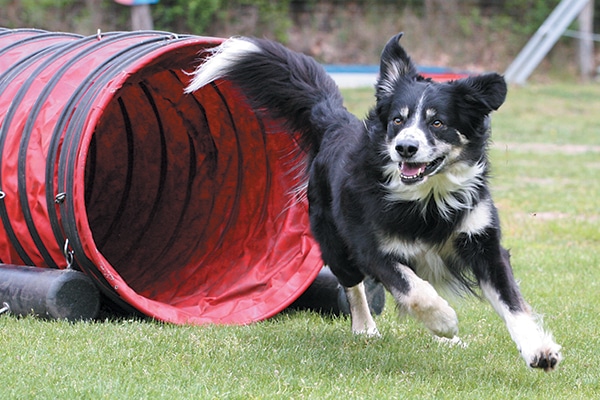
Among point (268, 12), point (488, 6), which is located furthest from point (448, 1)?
point (268, 12)

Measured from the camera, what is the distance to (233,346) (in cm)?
524

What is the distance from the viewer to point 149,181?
766cm

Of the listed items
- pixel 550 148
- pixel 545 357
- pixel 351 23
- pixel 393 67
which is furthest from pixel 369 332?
pixel 351 23

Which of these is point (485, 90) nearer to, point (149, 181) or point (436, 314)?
point (436, 314)

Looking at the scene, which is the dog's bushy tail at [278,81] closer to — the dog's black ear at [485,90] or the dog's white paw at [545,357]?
the dog's black ear at [485,90]

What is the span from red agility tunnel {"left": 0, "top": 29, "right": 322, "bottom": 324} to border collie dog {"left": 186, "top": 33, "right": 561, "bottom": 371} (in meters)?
1.32

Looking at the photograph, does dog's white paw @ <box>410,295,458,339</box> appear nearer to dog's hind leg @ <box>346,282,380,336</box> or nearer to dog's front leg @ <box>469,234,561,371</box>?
dog's front leg @ <box>469,234,561,371</box>

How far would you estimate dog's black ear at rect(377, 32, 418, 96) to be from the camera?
205 inches

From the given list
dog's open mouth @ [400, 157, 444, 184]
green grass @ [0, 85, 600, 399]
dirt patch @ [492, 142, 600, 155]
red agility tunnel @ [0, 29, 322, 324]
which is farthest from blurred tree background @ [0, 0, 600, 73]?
dog's open mouth @ [400, 157, 444, 184]

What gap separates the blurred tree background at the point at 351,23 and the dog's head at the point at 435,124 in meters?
20.2

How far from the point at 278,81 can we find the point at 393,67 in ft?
3.43

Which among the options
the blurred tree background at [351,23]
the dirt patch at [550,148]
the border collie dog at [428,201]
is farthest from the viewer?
the blurred tree background at [351,23]

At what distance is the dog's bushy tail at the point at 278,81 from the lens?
5.95m

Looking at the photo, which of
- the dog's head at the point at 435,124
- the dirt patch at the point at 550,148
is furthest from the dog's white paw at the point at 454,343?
the dirt patch at the point at 550,148
